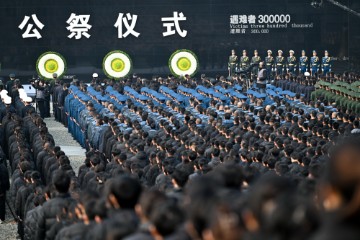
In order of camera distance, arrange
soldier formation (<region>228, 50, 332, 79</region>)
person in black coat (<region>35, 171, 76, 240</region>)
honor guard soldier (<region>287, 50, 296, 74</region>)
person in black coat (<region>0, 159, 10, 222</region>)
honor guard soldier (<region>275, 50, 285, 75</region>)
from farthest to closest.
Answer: honor guard soldier (<region>287, 50, 296, 74</region>), honor guard soldier (<region>275, 50, 285, 75</region>), soldier formation (<region>228, 50, 332, 79</region>), person in black coat (<region>0, 159, 10, 222</region>), person in black coat (<region>35, 171, 76, 240</region>)

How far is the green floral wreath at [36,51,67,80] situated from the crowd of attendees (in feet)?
28.3

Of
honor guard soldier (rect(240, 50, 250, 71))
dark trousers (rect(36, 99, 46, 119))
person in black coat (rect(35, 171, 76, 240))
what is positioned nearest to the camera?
person in black coat (rect(35, 171, 76, 240))

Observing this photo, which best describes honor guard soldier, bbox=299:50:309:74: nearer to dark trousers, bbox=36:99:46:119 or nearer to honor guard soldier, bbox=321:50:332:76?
honor guard soldier, bbox=321:50:332:76

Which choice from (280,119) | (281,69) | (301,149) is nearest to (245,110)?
(280,119)

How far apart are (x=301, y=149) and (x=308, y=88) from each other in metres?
20.1

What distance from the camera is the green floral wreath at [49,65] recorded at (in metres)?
48.7

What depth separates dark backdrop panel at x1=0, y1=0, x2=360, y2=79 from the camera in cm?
4944

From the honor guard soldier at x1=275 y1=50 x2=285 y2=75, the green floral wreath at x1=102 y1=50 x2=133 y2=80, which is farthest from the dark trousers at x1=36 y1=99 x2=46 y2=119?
the honor guard soldier at x1=275 y1=50 x2=285 y2=75

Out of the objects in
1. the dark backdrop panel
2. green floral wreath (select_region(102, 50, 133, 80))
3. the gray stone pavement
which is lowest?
the gray stone pavement

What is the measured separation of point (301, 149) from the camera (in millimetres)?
20312

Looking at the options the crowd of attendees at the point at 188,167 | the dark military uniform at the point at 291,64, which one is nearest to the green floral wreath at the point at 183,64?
the dark military uniform at the point at 291,64

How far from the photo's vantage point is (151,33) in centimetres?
5044

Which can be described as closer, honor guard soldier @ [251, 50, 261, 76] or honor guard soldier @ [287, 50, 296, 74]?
honor guard soldier @ [251, 50, 261, 76]

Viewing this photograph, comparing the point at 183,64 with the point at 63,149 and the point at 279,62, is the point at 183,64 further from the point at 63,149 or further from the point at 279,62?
the point at 63,149
